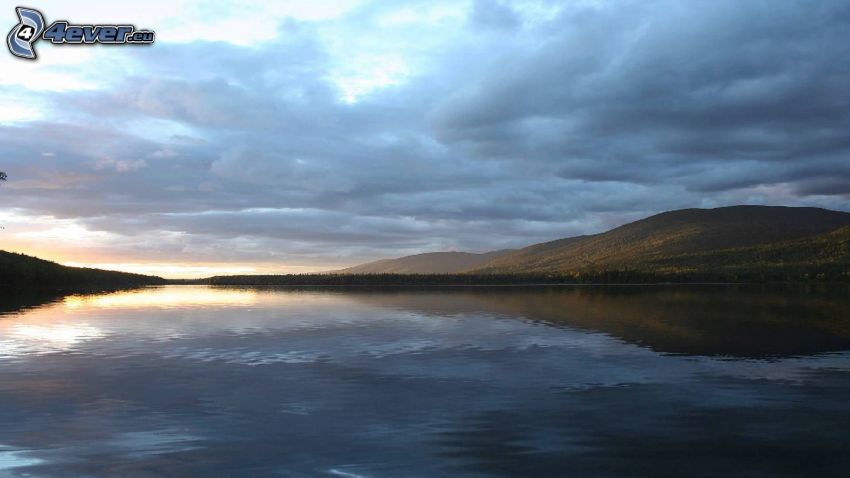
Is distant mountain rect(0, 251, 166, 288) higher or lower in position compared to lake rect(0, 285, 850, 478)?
higher

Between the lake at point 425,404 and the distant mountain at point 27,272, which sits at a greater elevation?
the distant mountain at point 27,272

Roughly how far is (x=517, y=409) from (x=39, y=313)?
267ft

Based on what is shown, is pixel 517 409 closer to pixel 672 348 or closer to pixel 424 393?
pixel 424 393

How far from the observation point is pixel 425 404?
94.8 feet

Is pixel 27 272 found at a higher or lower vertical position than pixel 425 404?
higher

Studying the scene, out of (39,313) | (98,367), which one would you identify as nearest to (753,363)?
(98,367)

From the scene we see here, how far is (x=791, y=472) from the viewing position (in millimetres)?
19469

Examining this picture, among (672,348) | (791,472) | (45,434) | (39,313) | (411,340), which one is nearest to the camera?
(791,472)

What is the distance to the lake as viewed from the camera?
67.1 feet

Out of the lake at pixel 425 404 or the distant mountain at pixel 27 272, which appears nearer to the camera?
the lake at pixel 425 404

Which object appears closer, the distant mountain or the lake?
the lake

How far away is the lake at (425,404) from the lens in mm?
20438

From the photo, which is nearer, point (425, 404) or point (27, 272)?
point (425, 404)

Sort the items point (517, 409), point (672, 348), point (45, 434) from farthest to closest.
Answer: point (672, 348) → point (517, 409) → point (45, 434)
